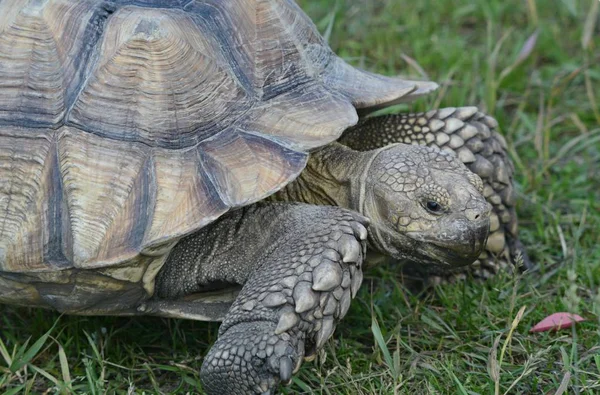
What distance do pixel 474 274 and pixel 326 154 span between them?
959mm

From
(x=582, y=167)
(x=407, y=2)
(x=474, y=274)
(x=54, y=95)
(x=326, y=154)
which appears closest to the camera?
(x=54, y=95)

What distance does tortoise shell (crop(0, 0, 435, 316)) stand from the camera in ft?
10.1

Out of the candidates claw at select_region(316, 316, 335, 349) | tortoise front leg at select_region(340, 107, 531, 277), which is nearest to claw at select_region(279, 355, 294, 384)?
claw at select_region(316, 316, 335, 349)

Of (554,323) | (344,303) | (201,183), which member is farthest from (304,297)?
(554,323)

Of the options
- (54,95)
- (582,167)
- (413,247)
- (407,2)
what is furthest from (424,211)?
(407,2)

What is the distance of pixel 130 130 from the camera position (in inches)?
125

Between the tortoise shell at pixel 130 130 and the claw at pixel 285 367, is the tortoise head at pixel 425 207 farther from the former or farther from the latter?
the claw at pixel 285 367

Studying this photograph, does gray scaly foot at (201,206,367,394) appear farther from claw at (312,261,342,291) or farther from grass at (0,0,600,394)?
grass at (0,0,600,394)

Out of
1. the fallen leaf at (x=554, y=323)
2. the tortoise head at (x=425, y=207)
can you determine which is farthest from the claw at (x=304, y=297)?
the fallen leaf at (x=554, y=323)

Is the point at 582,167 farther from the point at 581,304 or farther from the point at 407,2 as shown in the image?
the point at 407,2

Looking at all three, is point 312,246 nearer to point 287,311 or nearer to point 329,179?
point 287,311

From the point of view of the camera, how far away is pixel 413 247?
338 cm

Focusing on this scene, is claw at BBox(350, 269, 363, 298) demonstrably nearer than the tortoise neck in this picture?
Yes

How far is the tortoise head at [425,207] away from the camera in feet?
10.7
